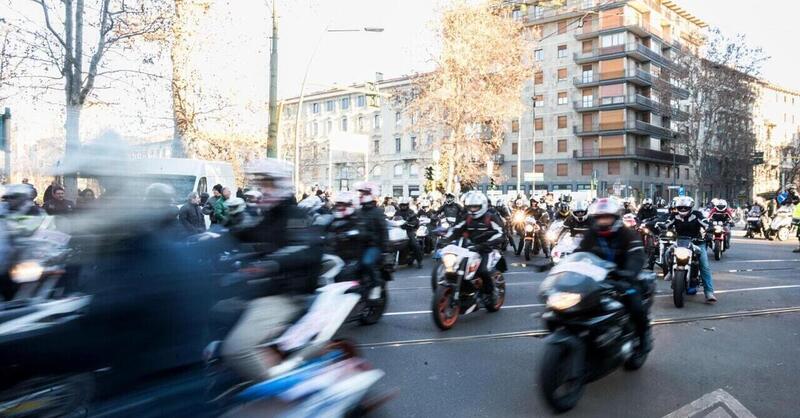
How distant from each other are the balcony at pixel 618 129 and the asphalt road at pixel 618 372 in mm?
54126

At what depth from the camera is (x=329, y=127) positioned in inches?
3216

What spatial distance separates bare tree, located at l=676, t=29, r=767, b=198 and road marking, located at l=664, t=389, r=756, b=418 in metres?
46.8

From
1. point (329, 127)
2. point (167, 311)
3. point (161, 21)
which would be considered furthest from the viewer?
point (329, 127)

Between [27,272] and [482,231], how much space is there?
5.08m

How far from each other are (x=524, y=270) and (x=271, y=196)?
410 inches

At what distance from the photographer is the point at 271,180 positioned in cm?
388

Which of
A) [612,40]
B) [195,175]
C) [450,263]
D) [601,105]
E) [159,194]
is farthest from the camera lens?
[601,105]

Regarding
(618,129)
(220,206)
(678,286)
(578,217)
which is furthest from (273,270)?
(618,129)

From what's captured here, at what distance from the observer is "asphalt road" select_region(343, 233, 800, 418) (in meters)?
4.59

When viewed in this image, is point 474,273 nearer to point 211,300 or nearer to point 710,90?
point 211,300

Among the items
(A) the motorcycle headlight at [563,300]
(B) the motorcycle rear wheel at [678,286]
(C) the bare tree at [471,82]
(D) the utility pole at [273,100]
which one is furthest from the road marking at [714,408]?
(C) the bare tree at [471,82]

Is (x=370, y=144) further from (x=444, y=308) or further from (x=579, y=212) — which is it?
(x=444, y=308)

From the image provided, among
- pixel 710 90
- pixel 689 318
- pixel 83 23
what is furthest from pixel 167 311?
pixel 710 90

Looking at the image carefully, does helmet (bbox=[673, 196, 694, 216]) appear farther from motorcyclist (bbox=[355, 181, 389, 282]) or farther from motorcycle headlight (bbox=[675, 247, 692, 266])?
motorcyclist (bbox=[355, 181, 389, 282])
